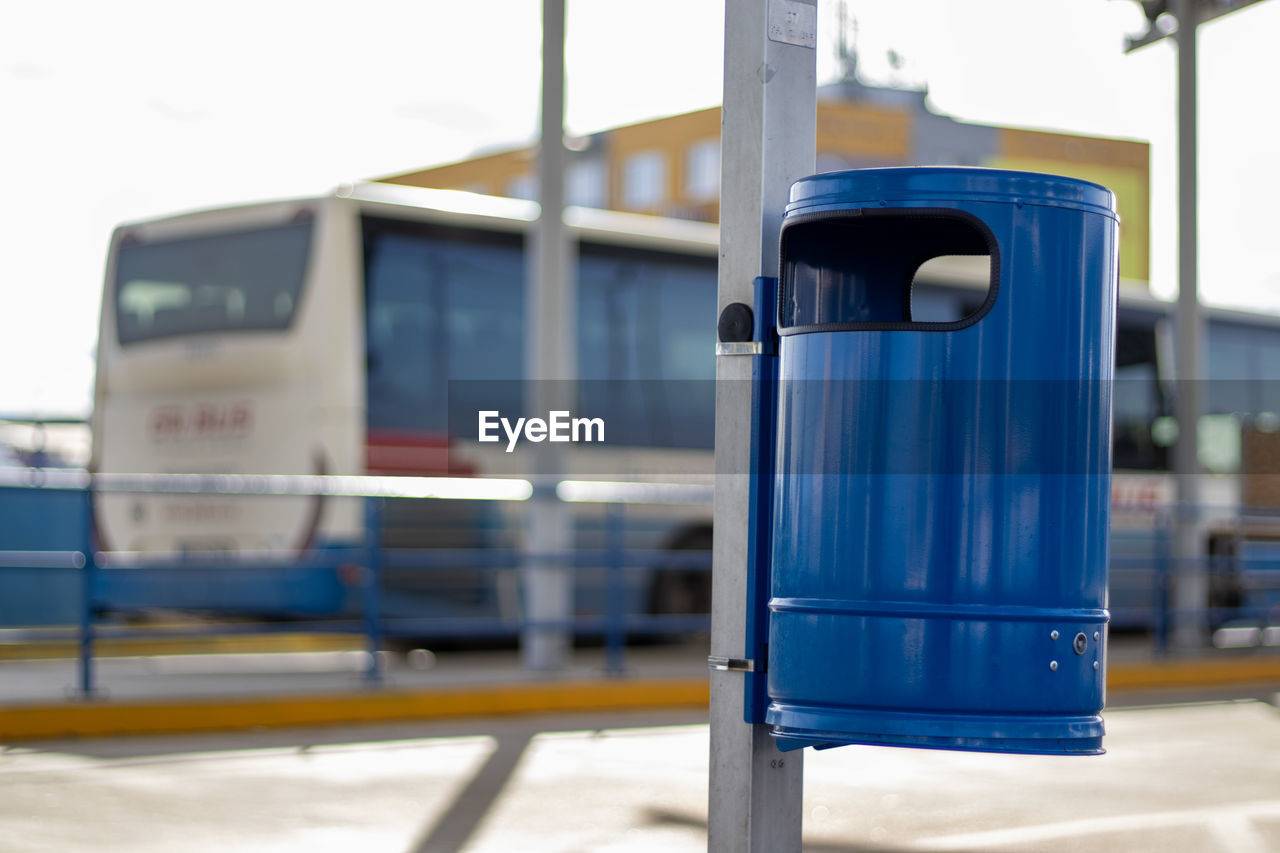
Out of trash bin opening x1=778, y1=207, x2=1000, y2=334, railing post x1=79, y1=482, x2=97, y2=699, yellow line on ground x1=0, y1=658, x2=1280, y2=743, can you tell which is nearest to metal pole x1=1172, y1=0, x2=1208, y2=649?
yellow line on ground x1=0, y1=658, x2=1280, y2=743

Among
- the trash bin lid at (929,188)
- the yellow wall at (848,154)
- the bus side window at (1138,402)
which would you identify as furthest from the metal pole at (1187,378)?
the trash bin lid at (929,188)

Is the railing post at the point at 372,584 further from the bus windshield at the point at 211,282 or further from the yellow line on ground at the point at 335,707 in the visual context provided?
the bus windshield at the point at 211,282

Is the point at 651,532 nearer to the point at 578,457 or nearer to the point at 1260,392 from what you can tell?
the point at 578,457

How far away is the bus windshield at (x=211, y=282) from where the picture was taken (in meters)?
12.2

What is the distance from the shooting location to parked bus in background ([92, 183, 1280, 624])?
12.0 m

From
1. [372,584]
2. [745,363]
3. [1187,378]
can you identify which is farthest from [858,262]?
[1187,378]

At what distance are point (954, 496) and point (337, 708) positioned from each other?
6.24 metres

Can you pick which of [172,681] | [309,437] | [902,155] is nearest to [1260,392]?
[309,437]

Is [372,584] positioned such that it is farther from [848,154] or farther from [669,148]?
[669,148]

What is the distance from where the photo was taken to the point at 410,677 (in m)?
10.5

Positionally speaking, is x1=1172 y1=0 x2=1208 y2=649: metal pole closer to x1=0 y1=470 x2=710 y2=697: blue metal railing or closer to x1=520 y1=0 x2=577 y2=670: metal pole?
x1=0 y1=470 x2=710 y2=697: blue metal railing

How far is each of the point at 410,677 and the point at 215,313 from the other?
3.62 metres

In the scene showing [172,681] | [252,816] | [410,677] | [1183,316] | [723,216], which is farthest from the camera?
[1183,316]

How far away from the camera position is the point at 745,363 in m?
3.42
